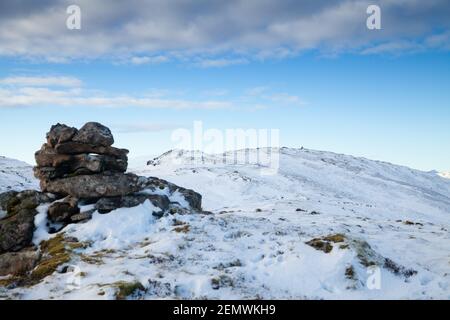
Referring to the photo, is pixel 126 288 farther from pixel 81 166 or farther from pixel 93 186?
pixel 81 166

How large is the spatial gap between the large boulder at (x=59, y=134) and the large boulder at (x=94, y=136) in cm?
42

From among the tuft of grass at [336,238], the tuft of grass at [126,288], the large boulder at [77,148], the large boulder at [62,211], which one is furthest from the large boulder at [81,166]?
the tuft of grass at [336,238]

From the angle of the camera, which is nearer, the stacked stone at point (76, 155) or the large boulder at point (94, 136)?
the stacked stone at point (76, 155)

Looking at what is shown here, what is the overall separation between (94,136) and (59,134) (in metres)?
2.77

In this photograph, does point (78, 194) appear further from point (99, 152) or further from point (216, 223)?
point (216, 223)

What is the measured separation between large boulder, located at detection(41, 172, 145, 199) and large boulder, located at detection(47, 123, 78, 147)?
3050mm

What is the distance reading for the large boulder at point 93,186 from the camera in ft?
89.9

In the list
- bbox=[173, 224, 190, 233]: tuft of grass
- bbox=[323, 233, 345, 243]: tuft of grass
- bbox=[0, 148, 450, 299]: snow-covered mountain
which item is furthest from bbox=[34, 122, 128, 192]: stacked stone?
bbox=[323, 233, 345, 243]: tuft of grass

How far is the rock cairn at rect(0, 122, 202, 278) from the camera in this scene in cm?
2595

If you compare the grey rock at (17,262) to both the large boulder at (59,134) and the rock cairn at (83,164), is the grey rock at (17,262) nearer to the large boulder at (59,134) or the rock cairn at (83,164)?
the rock cairn at (83,164)

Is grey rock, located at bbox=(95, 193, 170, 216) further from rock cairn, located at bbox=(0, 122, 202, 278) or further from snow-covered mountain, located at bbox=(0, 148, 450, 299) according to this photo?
snow-covered mountain, located at bbox=(0, 148, 450, 299)

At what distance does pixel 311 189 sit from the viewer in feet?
229

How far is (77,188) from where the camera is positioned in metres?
27.5
